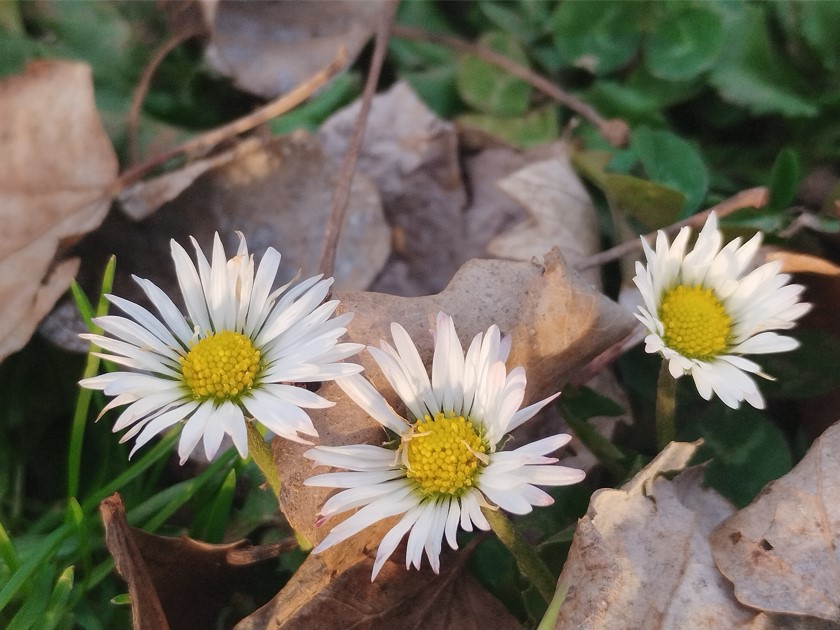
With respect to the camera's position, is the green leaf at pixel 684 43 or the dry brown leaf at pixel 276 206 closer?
the dry brown leaf at pixel 276 206

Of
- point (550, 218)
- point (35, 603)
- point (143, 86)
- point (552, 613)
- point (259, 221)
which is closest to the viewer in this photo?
point (552, 613)

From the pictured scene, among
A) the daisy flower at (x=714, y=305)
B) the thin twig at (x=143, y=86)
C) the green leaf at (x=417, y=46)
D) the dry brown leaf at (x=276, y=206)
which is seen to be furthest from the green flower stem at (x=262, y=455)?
the green leaf at (x=417, y=46)

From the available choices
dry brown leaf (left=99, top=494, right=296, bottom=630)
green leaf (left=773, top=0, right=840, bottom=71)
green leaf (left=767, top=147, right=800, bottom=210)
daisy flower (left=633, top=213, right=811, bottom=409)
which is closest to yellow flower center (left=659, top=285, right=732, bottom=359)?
daisy flower (left=633, top=213, right=811, bottom=409)

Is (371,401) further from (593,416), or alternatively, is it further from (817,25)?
(817,25)

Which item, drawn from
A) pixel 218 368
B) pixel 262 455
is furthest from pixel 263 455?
pixel 218 368

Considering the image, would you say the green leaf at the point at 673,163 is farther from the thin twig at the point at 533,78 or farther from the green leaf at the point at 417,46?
the green leaf at the point at 417,46

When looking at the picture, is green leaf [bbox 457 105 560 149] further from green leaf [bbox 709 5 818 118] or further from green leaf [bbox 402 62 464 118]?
green leaf [bbox 709 5 818 118]
